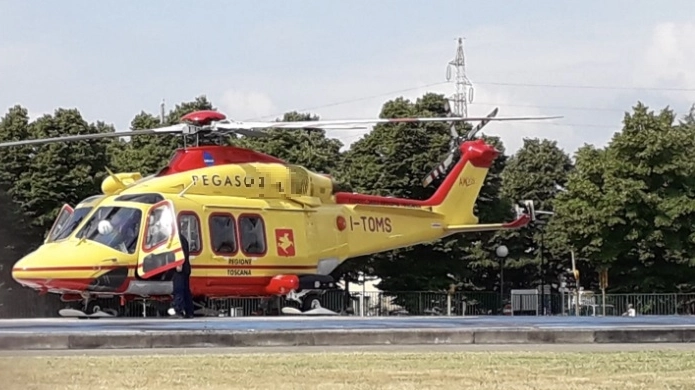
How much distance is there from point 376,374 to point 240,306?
32.1 meters

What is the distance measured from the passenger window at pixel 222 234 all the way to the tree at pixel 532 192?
103ft

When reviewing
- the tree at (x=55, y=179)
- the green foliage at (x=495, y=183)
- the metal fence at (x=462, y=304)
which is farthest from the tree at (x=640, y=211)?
the tree at (x=55, y=179)

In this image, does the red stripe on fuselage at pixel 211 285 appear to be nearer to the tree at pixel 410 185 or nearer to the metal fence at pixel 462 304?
the metal fence at pixel 462 304

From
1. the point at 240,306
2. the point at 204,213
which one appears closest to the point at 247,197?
the point at 204,213

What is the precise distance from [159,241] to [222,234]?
6.62 ft

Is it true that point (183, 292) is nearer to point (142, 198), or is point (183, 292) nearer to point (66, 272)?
point (66, 272)

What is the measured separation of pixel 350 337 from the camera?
706 inches

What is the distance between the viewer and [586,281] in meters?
65.5

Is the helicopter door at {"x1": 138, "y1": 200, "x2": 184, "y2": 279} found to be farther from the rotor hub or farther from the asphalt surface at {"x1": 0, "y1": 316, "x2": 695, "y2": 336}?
the asphalt surface at {"x1": 0, "y1": 316, "x2": 695, "y2": 336}

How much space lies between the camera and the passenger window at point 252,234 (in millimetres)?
30234

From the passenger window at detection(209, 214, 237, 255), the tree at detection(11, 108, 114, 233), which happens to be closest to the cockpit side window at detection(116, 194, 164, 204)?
the passenger window at detection(209, 214, 237, 255)

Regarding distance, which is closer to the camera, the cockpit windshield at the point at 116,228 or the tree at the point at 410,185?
the cockpit windshield at the point at 116,228

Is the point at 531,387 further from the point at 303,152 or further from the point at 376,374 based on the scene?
the point at 303,152

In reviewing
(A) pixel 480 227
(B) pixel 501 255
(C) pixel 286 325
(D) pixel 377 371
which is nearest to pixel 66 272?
(C) pixel 286 325
